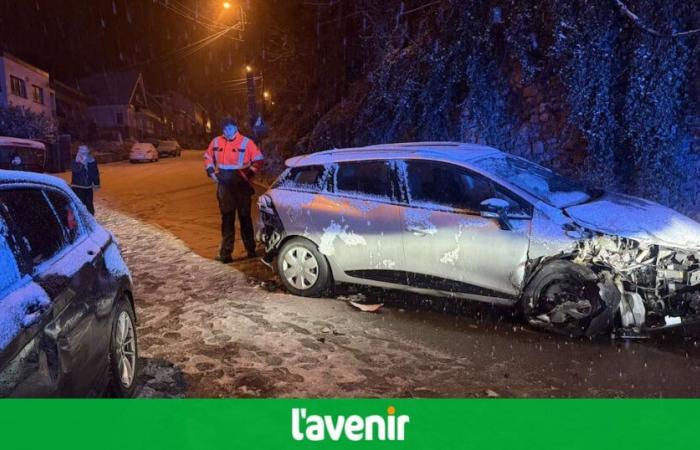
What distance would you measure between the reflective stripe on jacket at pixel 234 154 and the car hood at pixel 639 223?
4124mm

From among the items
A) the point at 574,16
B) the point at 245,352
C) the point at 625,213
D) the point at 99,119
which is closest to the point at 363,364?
the point at 245,352

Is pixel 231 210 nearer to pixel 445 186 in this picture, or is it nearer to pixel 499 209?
pixel 445 186

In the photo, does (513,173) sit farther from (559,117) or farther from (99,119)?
(99,119)

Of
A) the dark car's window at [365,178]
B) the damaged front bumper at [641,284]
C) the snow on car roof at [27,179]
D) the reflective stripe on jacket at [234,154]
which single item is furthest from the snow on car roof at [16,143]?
the damaged front bumper at [641,284]

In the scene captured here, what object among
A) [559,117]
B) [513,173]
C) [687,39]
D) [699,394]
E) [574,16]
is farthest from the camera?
[559,117]

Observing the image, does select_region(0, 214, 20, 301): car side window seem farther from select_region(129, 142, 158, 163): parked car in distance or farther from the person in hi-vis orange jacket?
select_region(129, 142, 158, 163): parked car in distance

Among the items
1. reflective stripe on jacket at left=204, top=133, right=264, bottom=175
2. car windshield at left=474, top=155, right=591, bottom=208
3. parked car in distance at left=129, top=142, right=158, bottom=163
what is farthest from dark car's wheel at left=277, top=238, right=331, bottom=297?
parked car in distance at left=129, top=142, right=158, bottom=163

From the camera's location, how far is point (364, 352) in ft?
14.2

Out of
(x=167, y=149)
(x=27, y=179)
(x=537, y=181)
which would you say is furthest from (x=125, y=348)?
(x=167, y=149)

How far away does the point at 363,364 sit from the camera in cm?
409

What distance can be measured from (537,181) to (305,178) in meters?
2.34

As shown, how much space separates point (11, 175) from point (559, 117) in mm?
8228

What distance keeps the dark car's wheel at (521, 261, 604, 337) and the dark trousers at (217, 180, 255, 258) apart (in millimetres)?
4034

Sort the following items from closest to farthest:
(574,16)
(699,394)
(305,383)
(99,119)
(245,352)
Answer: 1. (699,394)
2. (305,383)
3. (245,352)
4. (574,16)
5. (99,119)
